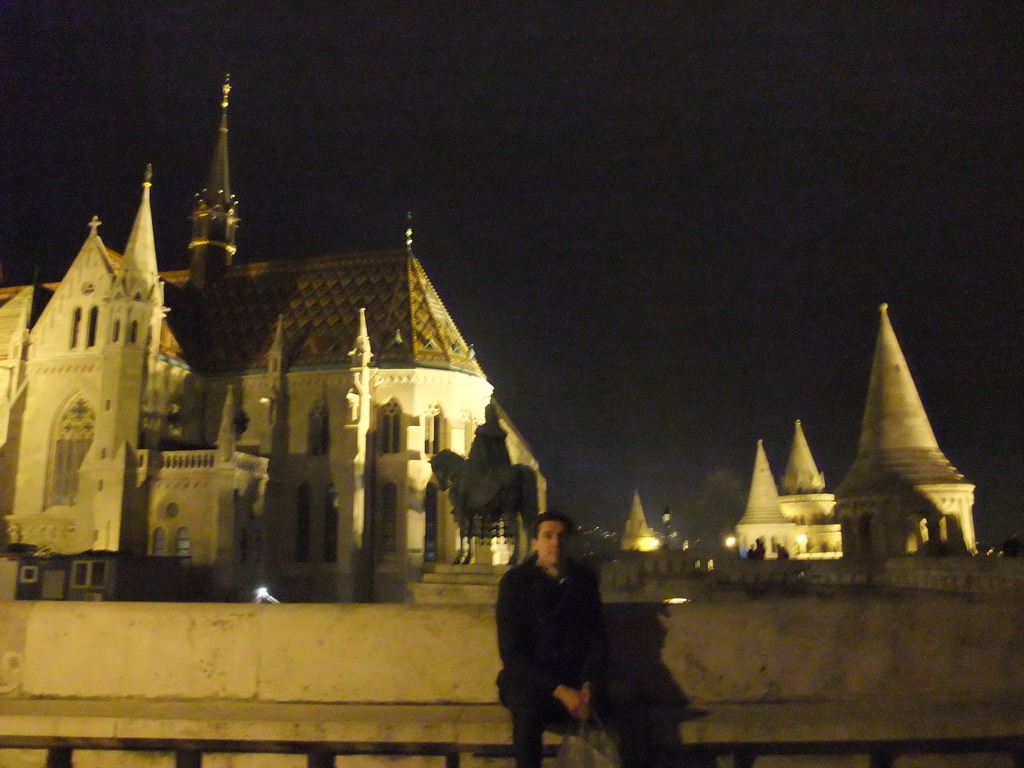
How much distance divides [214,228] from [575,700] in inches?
1973

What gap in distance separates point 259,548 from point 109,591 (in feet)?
35.5

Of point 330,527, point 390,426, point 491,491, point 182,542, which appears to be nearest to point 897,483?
point 491,491

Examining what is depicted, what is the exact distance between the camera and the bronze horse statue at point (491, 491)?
601 inches

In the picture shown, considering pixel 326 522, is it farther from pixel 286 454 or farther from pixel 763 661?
pixel 763 661

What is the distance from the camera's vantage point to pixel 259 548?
119ft

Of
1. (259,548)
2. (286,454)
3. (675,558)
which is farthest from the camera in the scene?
(286,454)

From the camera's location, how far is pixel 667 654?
233 inches

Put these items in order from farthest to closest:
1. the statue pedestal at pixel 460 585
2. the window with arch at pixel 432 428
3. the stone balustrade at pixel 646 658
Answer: the window with arch at pixel 432 428 < the statue pedestal at pixel 460 585 < the stone balustrade at pixel 646 658

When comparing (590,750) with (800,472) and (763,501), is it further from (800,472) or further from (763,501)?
(800,472)

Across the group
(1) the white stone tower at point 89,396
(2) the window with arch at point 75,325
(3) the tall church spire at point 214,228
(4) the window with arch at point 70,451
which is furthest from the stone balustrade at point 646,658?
(3) the tall church spire at point 214,228

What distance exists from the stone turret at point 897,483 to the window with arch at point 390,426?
68.2 ft

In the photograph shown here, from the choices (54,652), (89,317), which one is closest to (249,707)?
(54,652)

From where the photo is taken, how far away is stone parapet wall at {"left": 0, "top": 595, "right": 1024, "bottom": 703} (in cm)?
590

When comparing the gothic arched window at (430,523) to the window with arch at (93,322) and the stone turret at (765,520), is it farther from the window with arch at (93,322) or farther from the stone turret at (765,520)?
the window with arch at (93,322)
